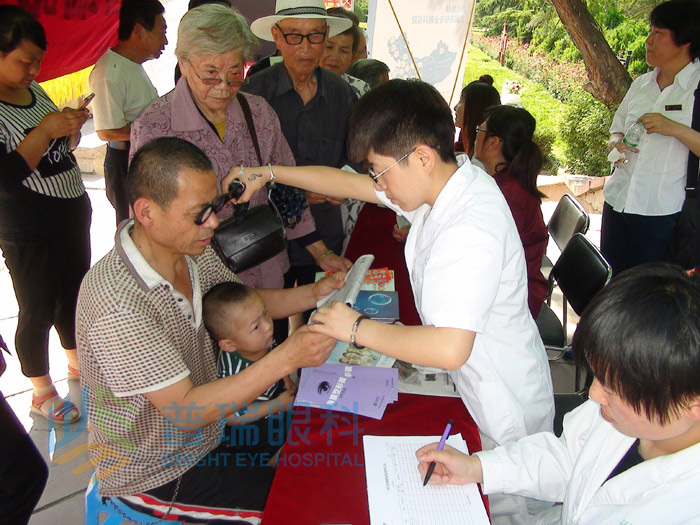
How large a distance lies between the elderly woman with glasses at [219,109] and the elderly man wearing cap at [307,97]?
427 millimetres

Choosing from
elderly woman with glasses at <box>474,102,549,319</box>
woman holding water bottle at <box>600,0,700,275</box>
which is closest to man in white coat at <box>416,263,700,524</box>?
elderly woman with glasses at <box>474,102,549,319</box>

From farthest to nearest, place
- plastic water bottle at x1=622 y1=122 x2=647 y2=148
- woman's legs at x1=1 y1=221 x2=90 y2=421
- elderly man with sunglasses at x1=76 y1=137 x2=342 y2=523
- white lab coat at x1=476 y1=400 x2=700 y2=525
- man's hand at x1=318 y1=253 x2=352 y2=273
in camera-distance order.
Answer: plastic water bottle at x1=622 y1=122 x2=647 y2=148 → woman's legs at x1=1 y1=221 x2=90 y2=421 → man's hand at x1=318 y1=253 x2=352 y2=273 → elderly man with sunglasses at x1=76 y1=137 x2=342 y2=523 → white lab coat at x1=476 y1=400 x2=700 y2=525

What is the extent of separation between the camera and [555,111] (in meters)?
10.4

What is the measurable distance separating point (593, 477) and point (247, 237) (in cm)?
136

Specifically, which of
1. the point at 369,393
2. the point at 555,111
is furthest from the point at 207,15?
the point at 555,111

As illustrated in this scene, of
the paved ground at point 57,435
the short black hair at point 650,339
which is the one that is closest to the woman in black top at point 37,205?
the paved ground at point 57,435

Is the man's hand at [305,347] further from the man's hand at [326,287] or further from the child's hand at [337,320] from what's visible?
the man's hand at [326,287]

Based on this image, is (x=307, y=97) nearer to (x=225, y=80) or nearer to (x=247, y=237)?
(x=225, y=80)

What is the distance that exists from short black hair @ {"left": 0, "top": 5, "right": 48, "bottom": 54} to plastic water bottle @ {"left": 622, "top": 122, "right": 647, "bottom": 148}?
133 inches

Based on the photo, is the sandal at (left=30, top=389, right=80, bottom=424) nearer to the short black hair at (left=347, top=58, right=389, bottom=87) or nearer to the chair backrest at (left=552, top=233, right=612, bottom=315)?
the chair backrest at (left=552, top=233, right=612, bottom=315)

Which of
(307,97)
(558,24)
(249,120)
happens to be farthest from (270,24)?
(558,24)

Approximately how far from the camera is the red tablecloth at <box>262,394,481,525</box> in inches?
48.6

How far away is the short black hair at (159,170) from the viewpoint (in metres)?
1.48

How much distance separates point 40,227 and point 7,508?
1381 millimetres
